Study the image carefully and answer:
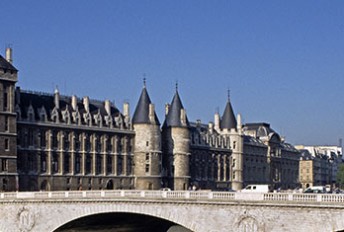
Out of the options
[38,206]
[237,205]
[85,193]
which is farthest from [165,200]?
[38,206]

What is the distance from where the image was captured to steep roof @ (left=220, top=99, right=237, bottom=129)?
13150cm

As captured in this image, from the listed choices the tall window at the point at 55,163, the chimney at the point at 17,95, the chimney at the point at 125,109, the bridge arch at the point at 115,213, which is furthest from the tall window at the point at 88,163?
the bridge arch at the point at 115,213

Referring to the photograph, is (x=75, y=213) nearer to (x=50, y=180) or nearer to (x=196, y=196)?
(x=196, y=196)

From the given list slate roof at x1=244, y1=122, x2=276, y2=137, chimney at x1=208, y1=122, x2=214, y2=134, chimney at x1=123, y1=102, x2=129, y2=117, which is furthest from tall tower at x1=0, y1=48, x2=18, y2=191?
slate roof at x1=244, y1=122, x2=276, y2=137

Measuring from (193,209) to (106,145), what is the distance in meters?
52.2

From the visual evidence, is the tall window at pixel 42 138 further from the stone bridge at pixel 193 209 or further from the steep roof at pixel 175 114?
the stone bridge at pixel 193 209

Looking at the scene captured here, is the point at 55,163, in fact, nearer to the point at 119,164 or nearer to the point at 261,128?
the point at 119,164

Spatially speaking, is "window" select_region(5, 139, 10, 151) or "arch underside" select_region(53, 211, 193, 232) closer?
"arch underside" select_region(53, 211, 193, 232)

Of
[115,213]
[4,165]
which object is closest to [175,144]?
[4,165]

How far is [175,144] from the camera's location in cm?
11088

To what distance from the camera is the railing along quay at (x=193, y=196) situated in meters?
44.9

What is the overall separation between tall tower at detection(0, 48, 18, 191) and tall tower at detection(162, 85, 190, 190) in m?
29.4

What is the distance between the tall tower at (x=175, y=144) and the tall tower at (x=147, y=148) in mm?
4729

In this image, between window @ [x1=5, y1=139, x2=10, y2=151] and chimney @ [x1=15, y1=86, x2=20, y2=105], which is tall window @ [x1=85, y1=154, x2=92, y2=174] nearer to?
chimney @ [x1=15, y1=86, x2=20, y2=105]
